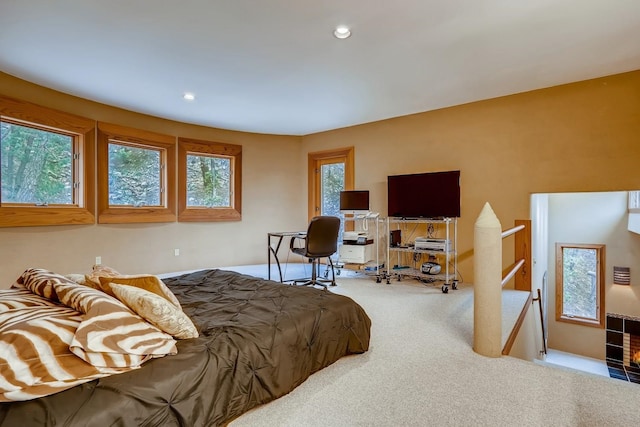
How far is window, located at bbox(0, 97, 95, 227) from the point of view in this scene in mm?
3508

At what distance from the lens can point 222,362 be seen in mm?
1442

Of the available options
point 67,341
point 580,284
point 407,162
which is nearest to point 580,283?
point 580,284

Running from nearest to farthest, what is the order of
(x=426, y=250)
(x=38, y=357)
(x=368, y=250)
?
(x=38, y=357) → (x=426, y=250) → (x=368, y=250)

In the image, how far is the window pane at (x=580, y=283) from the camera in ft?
18.7

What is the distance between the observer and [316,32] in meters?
2.59

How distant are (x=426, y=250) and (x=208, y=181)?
375 centimetres

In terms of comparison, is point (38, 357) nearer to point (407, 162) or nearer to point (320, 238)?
point (320, 238)

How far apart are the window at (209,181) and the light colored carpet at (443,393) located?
3.92 metres

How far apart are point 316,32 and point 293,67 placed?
2.19 ft

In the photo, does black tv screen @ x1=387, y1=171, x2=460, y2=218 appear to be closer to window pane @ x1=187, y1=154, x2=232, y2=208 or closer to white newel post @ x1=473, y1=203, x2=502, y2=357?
white newel post @ x1=473, y1=203, x2=502, y2=357

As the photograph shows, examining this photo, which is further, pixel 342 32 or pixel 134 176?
pixel 134 176

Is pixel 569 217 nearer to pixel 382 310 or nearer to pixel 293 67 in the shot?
pixel 382 310

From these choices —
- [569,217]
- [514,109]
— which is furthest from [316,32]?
[569,217]

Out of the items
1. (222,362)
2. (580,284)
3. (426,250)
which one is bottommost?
(580,284)
